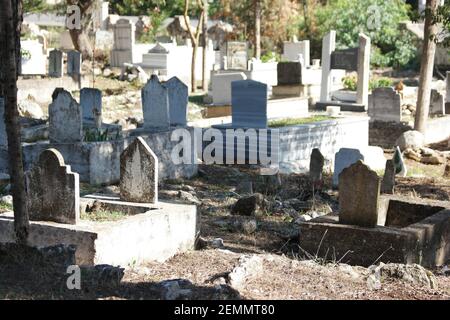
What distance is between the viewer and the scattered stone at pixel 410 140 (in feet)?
60.2

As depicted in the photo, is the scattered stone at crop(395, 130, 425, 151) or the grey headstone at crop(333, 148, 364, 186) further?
the scattered stone at crop(395, 130, 425, 151)

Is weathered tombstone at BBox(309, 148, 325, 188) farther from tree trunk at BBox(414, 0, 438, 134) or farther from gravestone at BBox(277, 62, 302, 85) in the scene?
gravestone at BBox(277, 62, 302, 85)

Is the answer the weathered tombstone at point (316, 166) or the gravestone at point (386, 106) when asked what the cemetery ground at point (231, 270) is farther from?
the gravestone at point (386, 106)

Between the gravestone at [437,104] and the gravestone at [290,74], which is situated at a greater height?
the gravestone at [290,74]

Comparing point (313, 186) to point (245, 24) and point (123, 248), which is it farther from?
point (245, 24)

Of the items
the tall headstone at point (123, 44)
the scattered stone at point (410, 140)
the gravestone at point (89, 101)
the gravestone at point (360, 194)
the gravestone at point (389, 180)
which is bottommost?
the scattered stone at point (410, 140)

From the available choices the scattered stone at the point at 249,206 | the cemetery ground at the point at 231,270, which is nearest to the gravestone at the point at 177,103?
the cemetery ground at the point at 231,270

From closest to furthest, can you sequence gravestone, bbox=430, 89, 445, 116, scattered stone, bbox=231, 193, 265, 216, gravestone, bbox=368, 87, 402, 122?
scattered stone, bbox=231, 193, 265, 216 → gravestone, bbox=368, 87, 402, 122 → gravestone, bbox=430, 89, 445, 116

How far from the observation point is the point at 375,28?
39812 millimetres

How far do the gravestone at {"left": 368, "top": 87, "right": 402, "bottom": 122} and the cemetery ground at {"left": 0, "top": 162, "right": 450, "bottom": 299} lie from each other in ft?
35.1

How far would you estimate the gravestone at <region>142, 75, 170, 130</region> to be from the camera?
1345cm

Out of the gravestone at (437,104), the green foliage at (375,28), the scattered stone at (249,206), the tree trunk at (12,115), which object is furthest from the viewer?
the green foliage at (375,28)

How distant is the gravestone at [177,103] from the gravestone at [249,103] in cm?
124

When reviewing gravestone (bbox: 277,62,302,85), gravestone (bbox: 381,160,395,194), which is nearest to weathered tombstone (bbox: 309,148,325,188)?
gravestone (bbox: 381,160,395,194)
